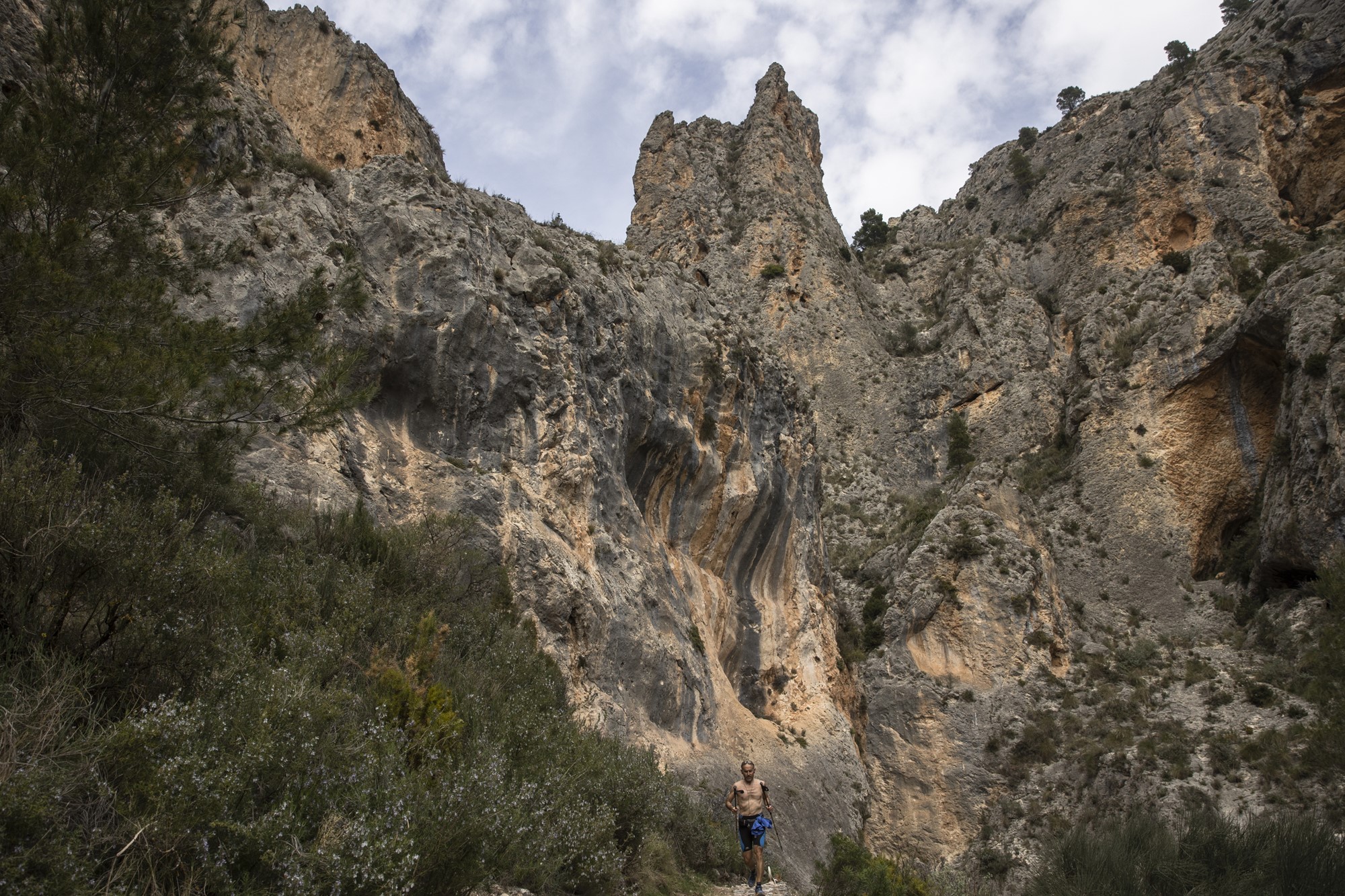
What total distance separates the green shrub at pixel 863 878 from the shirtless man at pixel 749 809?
3.19ft

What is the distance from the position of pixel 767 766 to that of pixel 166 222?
15.2m

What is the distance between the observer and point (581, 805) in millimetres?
6375

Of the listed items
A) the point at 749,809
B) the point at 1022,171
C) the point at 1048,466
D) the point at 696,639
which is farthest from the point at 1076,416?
the point at 749,809

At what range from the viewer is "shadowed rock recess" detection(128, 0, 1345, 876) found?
13.5 m

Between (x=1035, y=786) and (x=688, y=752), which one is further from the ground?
(x=688, y=752)

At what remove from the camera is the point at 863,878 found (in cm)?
904

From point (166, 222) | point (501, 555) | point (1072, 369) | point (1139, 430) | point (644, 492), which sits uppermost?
point (1072, 369)

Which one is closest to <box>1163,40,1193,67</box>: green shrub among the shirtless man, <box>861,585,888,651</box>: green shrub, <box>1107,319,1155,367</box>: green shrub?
<box>1107,319,1155,367</box>: green shrub

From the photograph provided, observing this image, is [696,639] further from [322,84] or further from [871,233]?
[871,233]

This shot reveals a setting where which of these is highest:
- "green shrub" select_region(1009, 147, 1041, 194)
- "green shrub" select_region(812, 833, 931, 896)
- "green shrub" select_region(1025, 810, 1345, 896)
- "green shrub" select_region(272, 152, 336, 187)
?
"green shrub" select_region(1009, 147, 1041, 194)

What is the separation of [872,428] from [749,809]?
33.2 meters

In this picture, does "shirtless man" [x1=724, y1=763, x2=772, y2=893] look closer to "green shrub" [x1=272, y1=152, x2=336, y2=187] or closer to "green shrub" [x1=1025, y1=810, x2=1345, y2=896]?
"green shrub" [x1=1025, y1=810, x2=1345, y2=896]

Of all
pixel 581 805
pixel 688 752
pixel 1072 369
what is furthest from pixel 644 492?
pixel 1072 369

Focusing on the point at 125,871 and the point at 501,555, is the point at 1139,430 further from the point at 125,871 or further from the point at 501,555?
the point at 125,871
